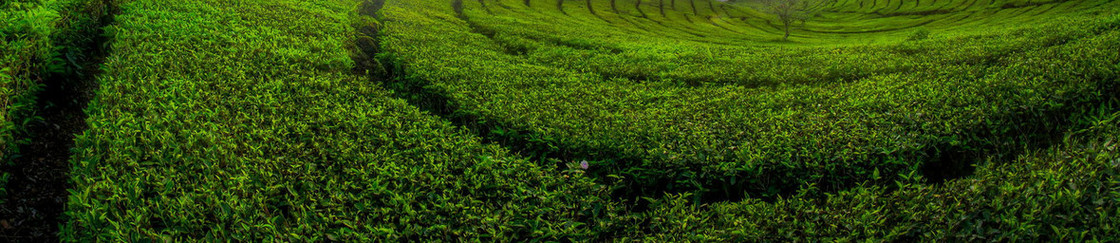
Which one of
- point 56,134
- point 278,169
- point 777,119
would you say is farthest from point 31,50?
point 777,119

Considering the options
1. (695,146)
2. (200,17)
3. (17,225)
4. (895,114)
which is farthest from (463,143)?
(200,17)

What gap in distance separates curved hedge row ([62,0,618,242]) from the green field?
3 cm

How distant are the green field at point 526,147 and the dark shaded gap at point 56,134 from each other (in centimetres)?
10

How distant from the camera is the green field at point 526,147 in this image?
4504 millimetres

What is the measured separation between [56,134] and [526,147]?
23.8ft

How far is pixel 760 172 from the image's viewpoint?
6094 mm

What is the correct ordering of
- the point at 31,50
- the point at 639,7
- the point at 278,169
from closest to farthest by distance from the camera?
the point at 278,169 < the point at 31,50 < the point at 639,7

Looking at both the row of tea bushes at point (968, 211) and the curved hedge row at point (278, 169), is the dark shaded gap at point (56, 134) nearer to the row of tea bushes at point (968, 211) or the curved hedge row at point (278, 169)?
the curved hedge row at point (278, 169)

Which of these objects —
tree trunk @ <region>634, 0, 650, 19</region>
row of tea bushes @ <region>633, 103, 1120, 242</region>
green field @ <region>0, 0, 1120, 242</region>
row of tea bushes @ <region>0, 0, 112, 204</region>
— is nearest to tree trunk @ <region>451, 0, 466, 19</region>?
green field @ <region>0, 0, 1120, 242</region>

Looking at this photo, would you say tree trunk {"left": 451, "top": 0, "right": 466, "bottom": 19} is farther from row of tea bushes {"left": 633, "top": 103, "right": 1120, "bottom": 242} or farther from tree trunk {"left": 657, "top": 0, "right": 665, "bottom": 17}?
tree trunk {"left": 657, "top": 0, "right": 665, "bottom": 17}

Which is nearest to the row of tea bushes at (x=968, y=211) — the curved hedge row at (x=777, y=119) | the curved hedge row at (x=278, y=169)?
the curved hedge row at (x=777, y=119)

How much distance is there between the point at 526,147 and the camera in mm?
7730

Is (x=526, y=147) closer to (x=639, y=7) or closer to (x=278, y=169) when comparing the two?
(x=278, y=169)

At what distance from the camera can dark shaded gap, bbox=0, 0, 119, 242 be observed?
518cm
